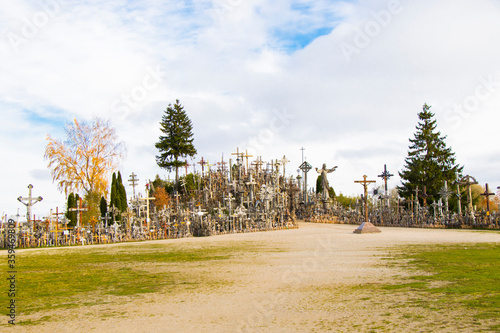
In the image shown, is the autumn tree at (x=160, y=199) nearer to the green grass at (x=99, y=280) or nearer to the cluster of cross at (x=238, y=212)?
the cluster of cross at (x=238, y=212)

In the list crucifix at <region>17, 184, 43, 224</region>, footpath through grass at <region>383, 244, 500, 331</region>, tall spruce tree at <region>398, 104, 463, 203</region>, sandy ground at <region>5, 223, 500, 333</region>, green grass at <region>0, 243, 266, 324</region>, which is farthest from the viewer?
tall spruce tree at <region>398, 104, 463, 203</region>

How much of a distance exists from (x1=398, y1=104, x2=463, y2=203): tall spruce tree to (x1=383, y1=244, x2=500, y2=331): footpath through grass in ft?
115

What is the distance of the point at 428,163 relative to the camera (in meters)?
48.6

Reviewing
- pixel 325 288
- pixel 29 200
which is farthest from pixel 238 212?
pixel 325 288

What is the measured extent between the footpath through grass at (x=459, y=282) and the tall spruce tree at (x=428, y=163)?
1383 inches

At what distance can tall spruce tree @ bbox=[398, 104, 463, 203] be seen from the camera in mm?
48094

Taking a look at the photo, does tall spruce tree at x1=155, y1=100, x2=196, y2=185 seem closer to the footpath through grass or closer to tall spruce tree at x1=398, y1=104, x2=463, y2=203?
tall spruce tree at x1=398, y1=104, x2=463, y2=203

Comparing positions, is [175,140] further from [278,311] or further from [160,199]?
[278,311]

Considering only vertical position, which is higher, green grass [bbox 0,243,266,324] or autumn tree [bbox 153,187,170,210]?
autumn tree [bbox 153,187,170,210]

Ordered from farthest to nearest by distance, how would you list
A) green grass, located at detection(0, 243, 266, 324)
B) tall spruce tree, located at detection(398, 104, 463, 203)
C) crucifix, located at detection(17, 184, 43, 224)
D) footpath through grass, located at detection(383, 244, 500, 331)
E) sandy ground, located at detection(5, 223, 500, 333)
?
tall spruce tree, located at detection(398, 104, 463, 203), crucifix, located at detection(17, 184, 43, 224), green grass, located at detection(0, 243, 266, 324), footpath through grass, located at detection(383, 244, 500, 331), sandy ground, located at detection(5, 223, 500, 333)

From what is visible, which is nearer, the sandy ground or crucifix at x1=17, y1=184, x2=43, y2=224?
the sandy ground

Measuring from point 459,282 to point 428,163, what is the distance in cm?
4230

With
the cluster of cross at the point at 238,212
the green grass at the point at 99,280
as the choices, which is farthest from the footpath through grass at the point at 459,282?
the cluster of cross at the point at 238,212

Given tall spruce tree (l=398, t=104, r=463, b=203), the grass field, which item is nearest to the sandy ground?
the grass field
